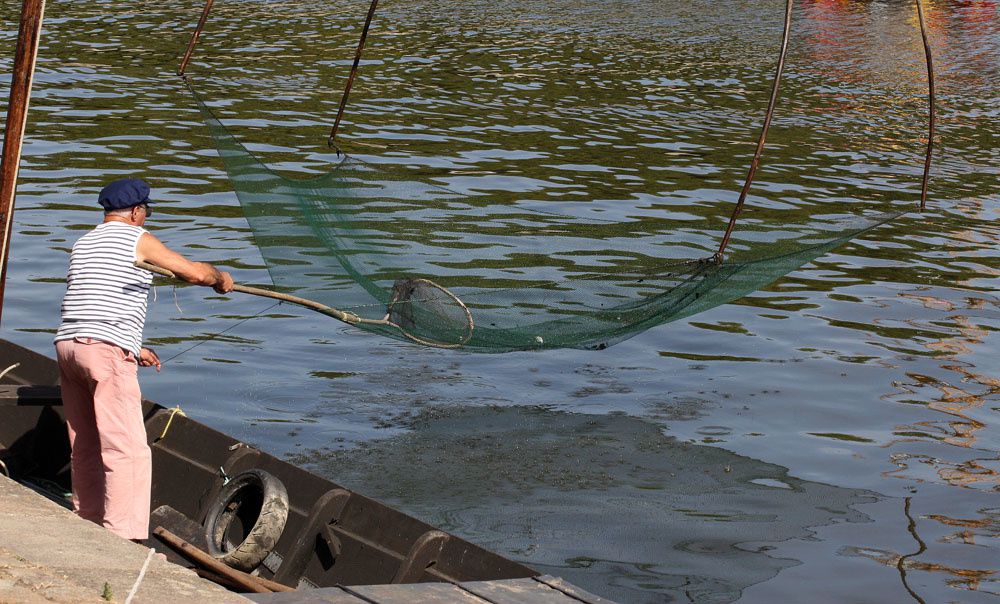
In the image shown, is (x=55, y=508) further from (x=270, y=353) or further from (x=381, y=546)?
(x=270, y=353)

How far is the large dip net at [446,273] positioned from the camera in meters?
8.79

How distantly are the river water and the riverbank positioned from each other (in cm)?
266

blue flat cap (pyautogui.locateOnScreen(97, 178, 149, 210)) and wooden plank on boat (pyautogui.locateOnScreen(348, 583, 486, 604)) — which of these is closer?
wooden plank on boat (pyautogui.locateOnScreen(348, 583, 486, 604))

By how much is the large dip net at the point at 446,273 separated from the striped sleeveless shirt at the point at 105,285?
2231mm

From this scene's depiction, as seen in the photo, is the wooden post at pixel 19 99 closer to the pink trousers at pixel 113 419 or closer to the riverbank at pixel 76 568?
the pink trousers at pixel 113 419

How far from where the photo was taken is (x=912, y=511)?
8195 mm

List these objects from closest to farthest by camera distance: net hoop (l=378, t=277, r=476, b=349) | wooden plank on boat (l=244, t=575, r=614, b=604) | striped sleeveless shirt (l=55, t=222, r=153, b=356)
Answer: wooden plank on boat (l=244, t=575, r=614, b=604) < striped sleeveless shirt (l=55, t=222, r=153, b=356) < net hoop (l=378, t=277, r=476, b=349)

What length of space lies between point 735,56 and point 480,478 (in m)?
19.7

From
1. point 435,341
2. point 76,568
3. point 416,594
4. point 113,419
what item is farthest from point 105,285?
point 435,341

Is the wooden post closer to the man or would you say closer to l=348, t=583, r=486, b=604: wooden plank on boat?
the man

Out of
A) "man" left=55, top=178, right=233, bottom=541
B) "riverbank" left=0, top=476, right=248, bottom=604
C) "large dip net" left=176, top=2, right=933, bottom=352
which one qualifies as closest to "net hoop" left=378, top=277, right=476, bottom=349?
"large dip net" left=176, top=2, right=933, bottom=352

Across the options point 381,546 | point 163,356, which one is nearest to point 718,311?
point 163,356

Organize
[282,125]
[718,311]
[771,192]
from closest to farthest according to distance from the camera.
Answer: [718,311], [771,192], [282,125]

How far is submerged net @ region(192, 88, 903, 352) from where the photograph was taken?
8.80 meters
